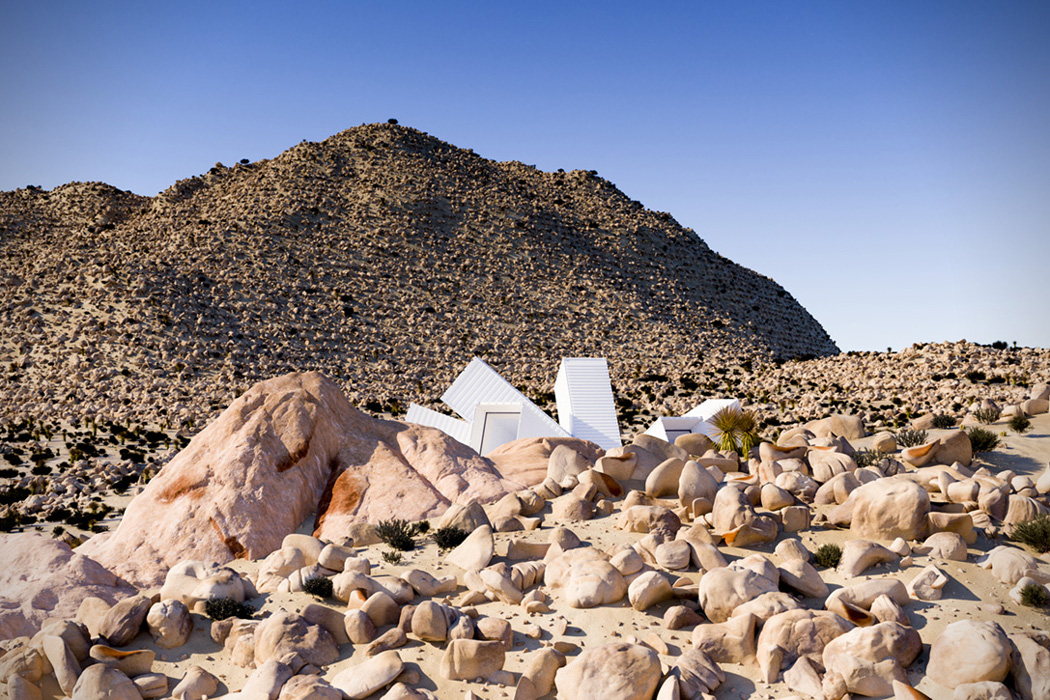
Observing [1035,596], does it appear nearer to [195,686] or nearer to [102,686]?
[195,686]

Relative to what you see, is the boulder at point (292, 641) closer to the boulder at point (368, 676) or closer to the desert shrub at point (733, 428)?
the boulder at point (368, 676)

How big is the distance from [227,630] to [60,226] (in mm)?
72512

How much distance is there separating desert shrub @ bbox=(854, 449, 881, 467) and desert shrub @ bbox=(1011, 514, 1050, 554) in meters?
2.92

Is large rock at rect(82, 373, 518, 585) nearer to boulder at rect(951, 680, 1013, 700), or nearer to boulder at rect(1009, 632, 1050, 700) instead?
boulder at rect(951, 680, 1013, 700)

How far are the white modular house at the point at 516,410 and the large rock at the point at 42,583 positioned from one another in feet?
39.9

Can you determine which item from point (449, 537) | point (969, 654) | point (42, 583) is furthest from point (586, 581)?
point (42, 583)

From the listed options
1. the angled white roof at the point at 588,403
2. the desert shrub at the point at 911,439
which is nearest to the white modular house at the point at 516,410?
the angled white roof at the point at 588,403

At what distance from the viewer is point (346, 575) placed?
923cm

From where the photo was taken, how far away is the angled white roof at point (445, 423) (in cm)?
2221

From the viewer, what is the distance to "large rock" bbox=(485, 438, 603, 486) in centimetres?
1313

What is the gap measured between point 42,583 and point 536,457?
7912mm

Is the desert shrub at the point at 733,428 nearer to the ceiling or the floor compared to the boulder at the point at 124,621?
nearer to the ceiling

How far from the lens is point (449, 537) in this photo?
10.6 m

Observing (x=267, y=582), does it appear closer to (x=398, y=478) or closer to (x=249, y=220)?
(x=398, y=478)
